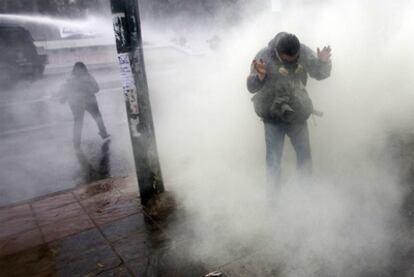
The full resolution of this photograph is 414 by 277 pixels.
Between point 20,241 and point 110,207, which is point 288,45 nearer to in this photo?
point 110,207

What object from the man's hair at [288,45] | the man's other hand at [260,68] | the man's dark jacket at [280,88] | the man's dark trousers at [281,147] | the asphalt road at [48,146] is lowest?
the asphalt road at [48,146]

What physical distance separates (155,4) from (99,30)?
5790mm

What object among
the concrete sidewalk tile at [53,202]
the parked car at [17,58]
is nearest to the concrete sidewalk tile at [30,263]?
the concrete sidewalk tile at [53,202]

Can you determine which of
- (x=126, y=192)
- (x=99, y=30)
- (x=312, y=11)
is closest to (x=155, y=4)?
(x=99, y=30)

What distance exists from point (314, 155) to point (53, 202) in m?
3.92

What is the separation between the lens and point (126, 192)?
562 cm

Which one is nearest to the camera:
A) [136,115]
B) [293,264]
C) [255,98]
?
[293,264]

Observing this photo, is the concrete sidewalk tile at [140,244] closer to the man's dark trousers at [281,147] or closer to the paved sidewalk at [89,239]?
the paved sidewalk at [89,239]

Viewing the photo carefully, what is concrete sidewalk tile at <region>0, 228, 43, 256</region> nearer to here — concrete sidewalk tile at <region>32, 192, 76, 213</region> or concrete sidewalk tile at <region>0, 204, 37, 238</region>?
concrete sidewalk tile at <region>0, 204, 37, 238</region>

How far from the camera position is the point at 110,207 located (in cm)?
512

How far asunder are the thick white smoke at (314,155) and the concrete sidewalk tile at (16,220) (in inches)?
74.7

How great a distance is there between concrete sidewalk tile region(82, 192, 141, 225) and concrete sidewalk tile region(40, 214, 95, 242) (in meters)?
0.12

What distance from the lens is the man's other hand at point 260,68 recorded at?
3810mm

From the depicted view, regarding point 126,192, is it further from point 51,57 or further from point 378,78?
point 51,57
